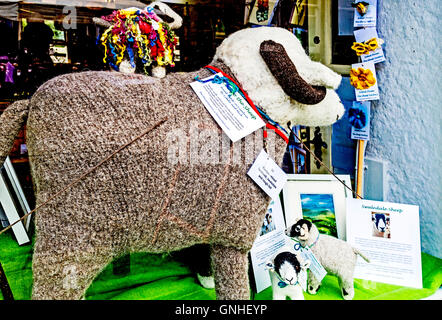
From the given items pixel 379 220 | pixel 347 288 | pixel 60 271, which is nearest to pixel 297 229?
pixel 347 288

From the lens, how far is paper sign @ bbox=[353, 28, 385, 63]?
1.27m

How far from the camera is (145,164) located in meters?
0.70

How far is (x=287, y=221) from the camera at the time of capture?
124 cm

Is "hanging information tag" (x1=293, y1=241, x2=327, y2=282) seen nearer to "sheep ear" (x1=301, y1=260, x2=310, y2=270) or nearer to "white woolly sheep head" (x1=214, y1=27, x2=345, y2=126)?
"sheep ear" (x1=301, y1=260, x2=310, y2=270)

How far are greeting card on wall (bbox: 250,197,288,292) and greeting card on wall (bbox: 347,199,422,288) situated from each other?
24cm

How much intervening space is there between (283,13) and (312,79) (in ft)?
1.51

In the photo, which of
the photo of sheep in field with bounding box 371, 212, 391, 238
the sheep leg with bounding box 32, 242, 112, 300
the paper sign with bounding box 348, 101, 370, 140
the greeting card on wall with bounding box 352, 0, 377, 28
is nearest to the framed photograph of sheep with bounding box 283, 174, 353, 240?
the photo of sheep in field with bounding box 371, 212, 391, 238

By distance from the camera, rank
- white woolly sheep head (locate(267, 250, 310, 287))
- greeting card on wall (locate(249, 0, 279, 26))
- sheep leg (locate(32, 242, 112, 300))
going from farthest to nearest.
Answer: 1. greeting card on wall (locate(249, 0, 279, 26))
2. white woolly sheep head (locate(267, 250, 310, 287))
3. sheep leg (locate(32, 242, 112, 300))

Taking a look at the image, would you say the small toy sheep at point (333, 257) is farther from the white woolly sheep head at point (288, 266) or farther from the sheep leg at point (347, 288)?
the white woolly sheep head at point (288, 266)


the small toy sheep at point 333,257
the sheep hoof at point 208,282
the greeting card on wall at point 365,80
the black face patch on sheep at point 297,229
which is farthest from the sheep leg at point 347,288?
the greeting card on wall at point 365,80

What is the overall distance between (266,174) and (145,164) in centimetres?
27

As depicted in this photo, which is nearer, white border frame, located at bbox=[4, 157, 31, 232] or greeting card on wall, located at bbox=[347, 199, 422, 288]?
white border frame, located at bbox=[4, 157, 31, 232]

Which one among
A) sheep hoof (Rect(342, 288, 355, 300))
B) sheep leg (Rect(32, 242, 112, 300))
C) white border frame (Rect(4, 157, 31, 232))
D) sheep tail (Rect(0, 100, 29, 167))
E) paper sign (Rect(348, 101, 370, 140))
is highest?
sheep tail (Rect(0, 100, 29, 167))
